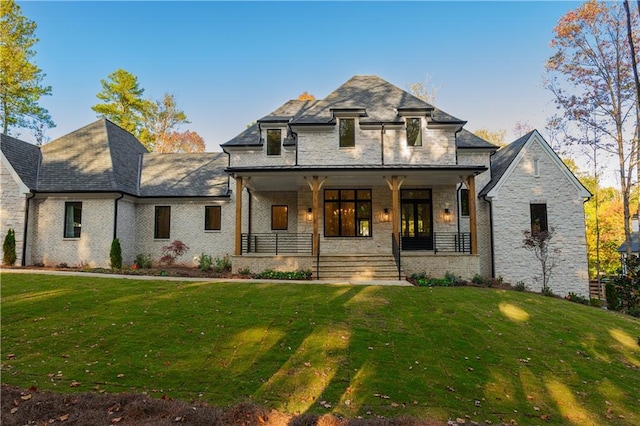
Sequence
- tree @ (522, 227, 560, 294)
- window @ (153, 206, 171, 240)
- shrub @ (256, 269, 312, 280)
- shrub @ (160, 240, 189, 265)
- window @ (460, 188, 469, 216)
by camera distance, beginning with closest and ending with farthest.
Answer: shrub @ (256, 269, 312, 280), tree @ (522, 227, 560, 294), window @ (460, 188, 469, 216), shrub @ (160, 240, 189, 265), window @ (153, 206, 171, 240)

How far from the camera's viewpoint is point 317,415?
14.4 ft

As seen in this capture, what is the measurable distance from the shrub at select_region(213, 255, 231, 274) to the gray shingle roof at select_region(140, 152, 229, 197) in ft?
11.1

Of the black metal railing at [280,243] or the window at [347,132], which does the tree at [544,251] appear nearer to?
the window at [347,132]

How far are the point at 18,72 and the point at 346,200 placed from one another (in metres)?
25.9

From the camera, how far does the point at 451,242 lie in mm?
16219

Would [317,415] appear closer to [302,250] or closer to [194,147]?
[302,250]

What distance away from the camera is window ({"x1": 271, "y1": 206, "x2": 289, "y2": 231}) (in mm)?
17609

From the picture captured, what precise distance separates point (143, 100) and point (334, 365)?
123 ft

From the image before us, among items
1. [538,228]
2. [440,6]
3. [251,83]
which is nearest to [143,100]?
[251,83]

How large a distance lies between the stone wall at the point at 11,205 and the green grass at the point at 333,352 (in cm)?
734

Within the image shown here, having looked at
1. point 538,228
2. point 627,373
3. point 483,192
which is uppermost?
point 483,192

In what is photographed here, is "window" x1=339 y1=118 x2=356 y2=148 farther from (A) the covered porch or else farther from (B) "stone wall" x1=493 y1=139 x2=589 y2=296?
(B) "stone wall" x1=493 y1=139 x2=589 y2=296

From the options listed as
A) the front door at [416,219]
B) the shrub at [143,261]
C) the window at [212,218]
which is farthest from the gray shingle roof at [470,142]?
the shrub at [143,261]

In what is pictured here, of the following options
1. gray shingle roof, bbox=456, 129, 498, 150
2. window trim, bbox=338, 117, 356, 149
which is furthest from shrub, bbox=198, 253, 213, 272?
gray shingle roof, bbox=456, 129, 498, 150
